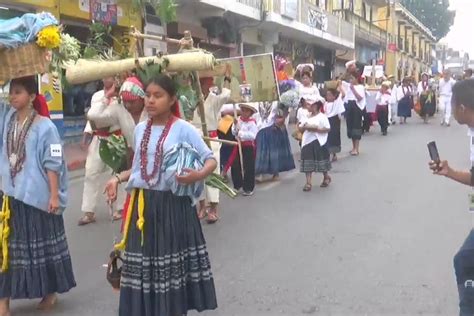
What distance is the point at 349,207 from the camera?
28.6ft

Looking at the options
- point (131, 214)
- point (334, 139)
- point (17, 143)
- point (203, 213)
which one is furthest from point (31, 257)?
point (334, 139)

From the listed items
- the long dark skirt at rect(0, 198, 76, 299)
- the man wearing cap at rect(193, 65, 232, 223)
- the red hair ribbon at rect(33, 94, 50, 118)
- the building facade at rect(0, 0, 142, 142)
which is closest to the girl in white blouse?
the man wearing cap at rect(193, 65, 232, 223)

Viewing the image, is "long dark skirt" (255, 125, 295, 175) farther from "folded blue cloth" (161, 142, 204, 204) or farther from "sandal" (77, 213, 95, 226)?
"folded blue cloth" (161, 142, 204, 204)

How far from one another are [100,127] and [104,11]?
31.1ft

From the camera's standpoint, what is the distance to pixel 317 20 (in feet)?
92.2

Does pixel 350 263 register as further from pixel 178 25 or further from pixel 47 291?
pixel 178 25

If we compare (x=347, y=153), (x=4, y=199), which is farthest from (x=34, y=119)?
(x=347, y=153)

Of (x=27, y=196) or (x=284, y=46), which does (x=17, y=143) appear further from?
(x=284, y=46)

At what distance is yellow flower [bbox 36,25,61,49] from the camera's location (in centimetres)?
439

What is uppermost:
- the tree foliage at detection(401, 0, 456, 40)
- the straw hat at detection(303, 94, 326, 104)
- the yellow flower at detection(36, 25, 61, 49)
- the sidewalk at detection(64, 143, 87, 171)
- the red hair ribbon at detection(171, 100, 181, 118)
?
the tree foliage at detection(401, 0, 456, 40)

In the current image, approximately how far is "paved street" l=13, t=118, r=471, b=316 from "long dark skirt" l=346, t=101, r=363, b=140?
3.35 metres

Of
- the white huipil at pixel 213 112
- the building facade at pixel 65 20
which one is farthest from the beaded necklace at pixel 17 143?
the building facade at pixel 65 20

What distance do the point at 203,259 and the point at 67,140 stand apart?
10318 mm

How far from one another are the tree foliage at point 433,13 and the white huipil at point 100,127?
67.9 meters
